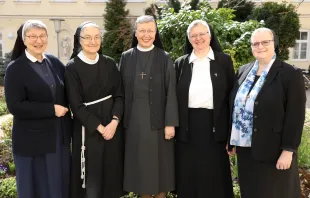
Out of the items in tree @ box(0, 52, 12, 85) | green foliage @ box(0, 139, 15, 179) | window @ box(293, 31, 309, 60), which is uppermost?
window @ box(293, 31, 309, 60)

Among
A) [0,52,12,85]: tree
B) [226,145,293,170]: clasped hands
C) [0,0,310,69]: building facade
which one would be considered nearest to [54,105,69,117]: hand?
[226,145,293,170]: clasped hands

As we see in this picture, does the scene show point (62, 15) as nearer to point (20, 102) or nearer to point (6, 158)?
point (6, 158)

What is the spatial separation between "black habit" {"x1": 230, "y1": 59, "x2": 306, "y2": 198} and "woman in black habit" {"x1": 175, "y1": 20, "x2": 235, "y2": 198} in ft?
1.62

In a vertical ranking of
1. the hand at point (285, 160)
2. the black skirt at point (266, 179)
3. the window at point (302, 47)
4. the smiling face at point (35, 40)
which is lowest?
the black skirt at point (266, 179)

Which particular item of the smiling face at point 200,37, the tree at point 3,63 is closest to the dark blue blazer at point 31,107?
the smiling face at point 200,37

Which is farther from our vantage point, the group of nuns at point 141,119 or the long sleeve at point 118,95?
the long sleeve at point 118,95

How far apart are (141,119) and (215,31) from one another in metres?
2.62

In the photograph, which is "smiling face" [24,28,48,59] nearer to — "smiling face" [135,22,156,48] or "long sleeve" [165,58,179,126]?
"smiling face" [135,22,156,48]

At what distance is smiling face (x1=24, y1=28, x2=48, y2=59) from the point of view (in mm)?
2998

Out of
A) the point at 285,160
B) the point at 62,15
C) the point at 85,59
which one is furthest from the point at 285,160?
the point at 62,15

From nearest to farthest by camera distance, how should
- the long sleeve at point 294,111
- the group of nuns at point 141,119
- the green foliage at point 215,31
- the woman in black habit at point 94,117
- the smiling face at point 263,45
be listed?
1. the long sleeve at point 294,111
2. the smiling face at point 263,45
3. the group of nuns at point 141,119
4. the woman in black habit at point 94,117
5. the green foliage at point 215,31

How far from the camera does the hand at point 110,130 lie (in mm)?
3217

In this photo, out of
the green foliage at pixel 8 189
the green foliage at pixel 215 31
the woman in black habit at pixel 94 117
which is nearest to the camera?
the woman in black habit at pixel 94 117

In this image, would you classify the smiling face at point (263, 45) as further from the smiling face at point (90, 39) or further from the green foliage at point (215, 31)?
the green foliage at point (215, 31)
